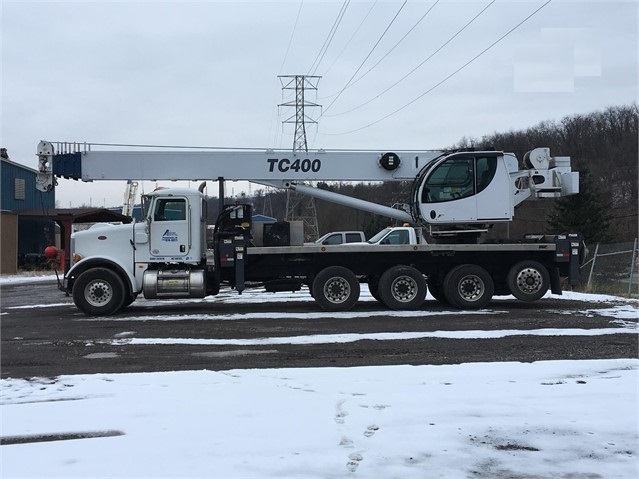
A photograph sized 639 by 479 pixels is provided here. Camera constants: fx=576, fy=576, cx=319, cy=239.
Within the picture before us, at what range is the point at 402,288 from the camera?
13.4m

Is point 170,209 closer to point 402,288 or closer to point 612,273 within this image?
point 402,288

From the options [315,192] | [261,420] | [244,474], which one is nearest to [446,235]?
[315,192]

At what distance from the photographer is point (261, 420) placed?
5320 millimetres

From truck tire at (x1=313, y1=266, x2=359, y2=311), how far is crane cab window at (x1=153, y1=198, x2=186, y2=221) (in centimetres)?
345

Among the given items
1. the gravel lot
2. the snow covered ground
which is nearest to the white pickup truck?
the gravel lot

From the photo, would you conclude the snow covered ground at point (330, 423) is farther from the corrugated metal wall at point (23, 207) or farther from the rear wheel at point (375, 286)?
the corrugated metal wall at point (23, 207)

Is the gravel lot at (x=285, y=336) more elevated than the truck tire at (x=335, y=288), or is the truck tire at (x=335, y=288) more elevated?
the truck tire at (x=335, y=288)

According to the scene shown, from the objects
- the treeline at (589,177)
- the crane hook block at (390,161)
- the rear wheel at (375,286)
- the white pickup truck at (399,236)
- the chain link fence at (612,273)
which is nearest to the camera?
the rear wheel at (375,286)

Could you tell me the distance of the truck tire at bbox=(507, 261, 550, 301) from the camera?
44.2 ft

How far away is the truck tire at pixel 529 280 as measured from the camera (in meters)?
13.5

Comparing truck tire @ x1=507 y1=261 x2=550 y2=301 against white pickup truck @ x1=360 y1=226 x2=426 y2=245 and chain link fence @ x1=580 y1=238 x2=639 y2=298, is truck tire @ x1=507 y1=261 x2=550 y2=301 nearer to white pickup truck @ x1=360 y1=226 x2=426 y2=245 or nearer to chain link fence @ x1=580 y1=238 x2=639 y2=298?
white pickup truck @ x1=360 y1=226 x2=426 y2=245

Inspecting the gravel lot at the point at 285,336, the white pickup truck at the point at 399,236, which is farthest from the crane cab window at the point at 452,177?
the white pickup truck at the point at 399,236

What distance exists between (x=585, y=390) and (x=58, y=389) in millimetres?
5868

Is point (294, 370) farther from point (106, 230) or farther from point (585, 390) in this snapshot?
point (106, 230)
